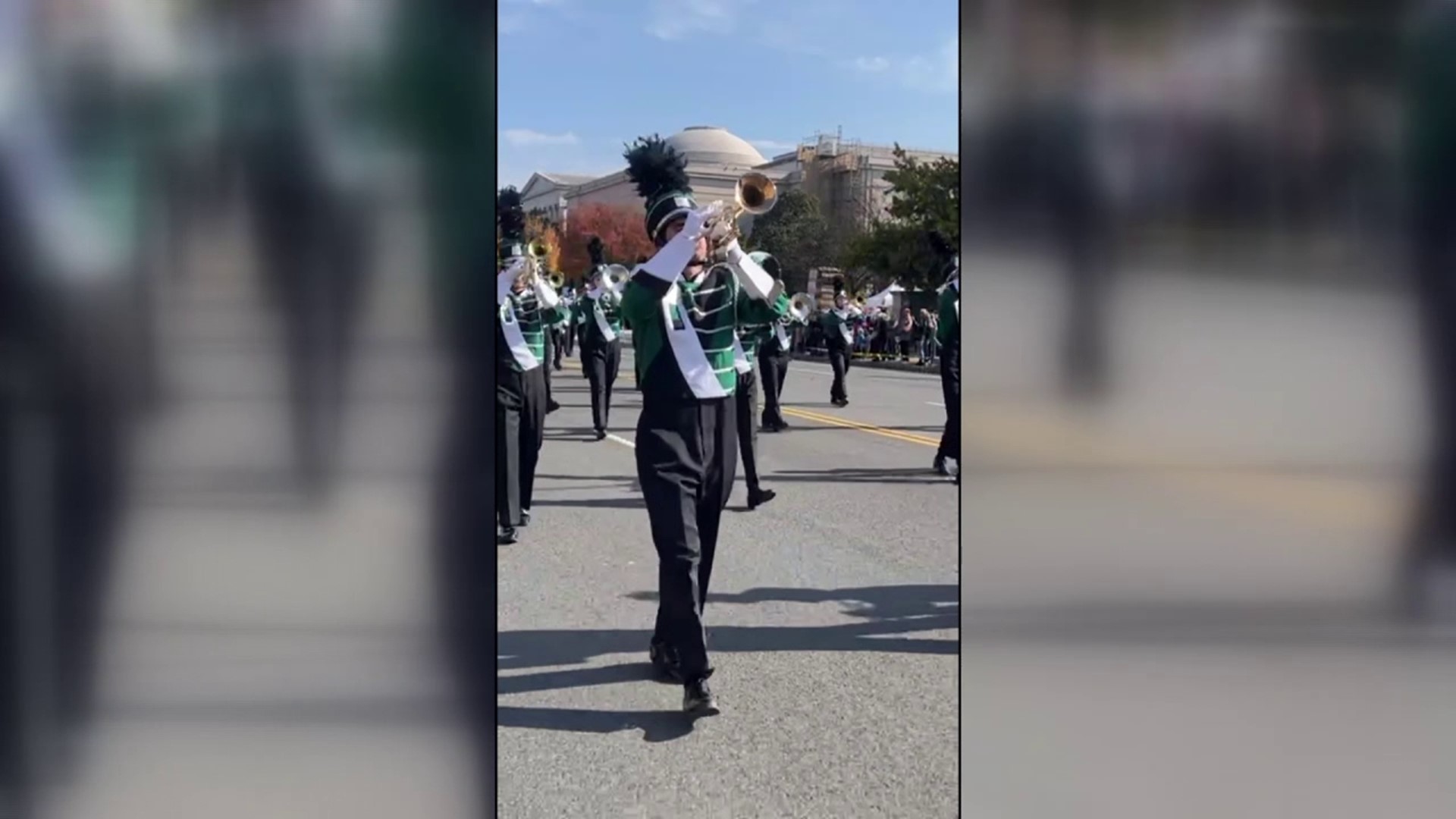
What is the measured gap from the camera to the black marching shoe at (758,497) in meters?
8.56

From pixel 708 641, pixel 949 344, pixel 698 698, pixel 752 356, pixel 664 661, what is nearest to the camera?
pixel 698 698

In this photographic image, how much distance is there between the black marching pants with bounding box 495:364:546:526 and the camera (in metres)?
7.26

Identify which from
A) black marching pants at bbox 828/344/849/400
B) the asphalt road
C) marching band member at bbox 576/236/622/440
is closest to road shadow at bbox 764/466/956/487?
the asphalt road

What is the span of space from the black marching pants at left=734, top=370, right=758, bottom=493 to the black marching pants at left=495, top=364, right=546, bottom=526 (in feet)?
3.92

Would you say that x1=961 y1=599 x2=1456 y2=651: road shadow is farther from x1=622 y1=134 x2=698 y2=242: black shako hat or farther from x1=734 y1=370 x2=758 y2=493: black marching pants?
x1=734 y1=370 x2=758 y2=493: black marching pants

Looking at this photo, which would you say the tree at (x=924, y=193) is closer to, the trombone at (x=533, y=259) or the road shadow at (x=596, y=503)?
the trombone at (x=533, y=259)

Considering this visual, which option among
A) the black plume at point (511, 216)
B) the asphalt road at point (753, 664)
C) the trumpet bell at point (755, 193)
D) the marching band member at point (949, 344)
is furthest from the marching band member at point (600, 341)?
the trumpet bell at point (755, 193)

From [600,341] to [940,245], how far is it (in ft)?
14.8

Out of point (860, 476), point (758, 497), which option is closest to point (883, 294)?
point (860, 476)

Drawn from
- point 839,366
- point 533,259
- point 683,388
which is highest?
point 533,259

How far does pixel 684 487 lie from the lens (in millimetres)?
4254

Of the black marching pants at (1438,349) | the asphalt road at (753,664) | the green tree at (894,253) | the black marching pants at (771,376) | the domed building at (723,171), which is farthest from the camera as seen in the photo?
the black marching pants at (771,376)

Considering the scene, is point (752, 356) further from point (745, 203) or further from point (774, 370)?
point (774, 370)

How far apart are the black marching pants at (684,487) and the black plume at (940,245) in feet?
15.5
